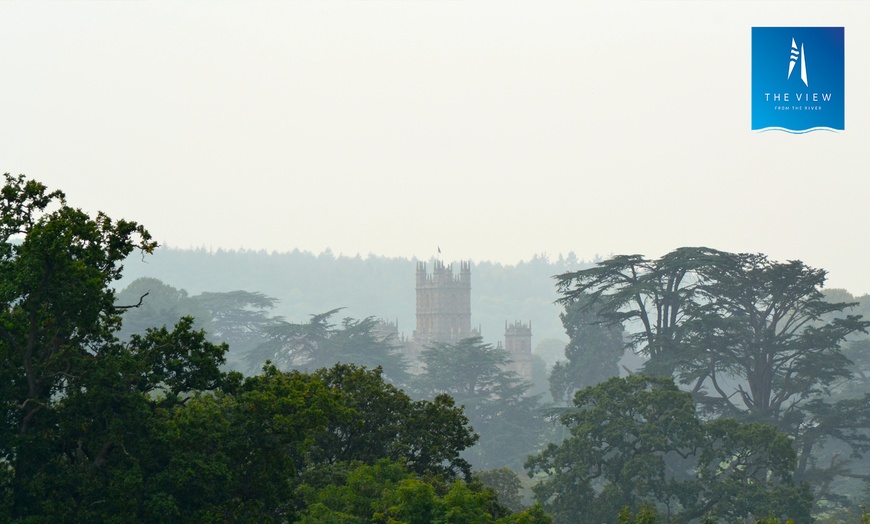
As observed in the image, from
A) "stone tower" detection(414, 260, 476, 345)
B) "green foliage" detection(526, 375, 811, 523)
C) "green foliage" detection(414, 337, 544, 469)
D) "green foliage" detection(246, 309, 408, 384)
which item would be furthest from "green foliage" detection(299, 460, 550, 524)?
"stone tower" detection(414, 260, 476, 345)

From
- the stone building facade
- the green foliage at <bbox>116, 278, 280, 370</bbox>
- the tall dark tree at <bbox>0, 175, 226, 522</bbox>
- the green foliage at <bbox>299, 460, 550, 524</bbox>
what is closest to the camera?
the tall dark tree at <bbox>0, 175, 226, 522</bbox>

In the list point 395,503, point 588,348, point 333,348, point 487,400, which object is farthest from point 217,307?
point 395,503

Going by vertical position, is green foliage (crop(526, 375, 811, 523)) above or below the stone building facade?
below

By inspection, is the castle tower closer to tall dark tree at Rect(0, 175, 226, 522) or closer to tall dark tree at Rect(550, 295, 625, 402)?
tall dark tree at Rect(550, 295, 625, 402)

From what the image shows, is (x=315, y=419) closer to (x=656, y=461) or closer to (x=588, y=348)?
(x=656, y=461)

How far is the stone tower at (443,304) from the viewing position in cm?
15925

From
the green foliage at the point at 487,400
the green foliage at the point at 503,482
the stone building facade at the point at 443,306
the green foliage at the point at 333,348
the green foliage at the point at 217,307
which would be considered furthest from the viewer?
the stone building facade at the point at 443,306

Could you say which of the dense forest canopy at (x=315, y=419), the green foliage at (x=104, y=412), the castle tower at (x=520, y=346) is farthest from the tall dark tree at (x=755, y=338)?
the castle tower at (x=520, y=346)

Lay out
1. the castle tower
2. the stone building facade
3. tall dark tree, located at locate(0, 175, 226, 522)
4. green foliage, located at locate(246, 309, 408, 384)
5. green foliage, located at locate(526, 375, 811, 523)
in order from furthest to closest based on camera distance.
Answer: the stone building facade, the castle tower, green foliage, located at locate(246, 309, 408, 384), green foliage, located at locate(526, 375, 811, 523), tall dark tree, located at locate(0, 175, 226, 522)

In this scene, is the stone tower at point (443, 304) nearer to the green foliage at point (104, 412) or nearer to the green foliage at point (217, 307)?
the green foliage at point (217, 307)

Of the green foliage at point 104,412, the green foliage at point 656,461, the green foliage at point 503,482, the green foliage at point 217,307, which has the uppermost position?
the green foliage at point 217,307

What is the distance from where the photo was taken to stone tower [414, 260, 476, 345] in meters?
159

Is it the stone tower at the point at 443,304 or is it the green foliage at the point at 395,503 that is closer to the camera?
the green foliage at the point at 395,503

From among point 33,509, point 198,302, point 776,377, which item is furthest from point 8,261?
point 198,302
